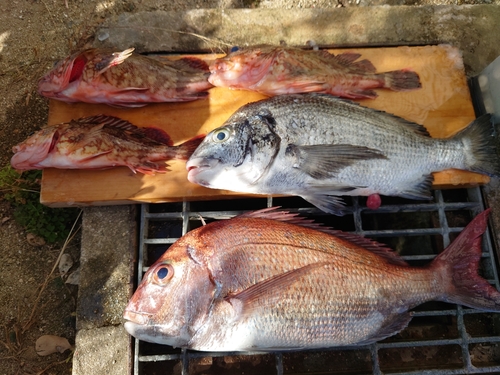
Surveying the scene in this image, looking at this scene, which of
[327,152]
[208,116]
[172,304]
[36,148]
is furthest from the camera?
[208,116]

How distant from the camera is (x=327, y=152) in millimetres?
2816

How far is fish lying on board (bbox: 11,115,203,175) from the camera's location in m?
3.04

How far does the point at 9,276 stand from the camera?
137 inches

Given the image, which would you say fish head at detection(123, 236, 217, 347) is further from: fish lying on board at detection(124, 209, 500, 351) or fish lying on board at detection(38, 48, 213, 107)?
fish lying on board at detection(38, 48, 213, 107)

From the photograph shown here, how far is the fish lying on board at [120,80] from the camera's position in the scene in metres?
3.20

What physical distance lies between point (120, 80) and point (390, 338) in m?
3.27

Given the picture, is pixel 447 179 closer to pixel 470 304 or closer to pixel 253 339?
pixel 470 304

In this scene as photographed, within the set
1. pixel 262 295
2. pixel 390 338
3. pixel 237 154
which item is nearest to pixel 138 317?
pixel 262 295

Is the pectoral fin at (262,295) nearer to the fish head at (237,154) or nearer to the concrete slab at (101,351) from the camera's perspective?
the fish head at (237,154)

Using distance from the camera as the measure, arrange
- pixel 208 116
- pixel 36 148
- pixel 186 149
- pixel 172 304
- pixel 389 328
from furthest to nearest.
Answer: pixel 208 116 → pixel 186 149 → pixel 36 148 → pixel 389 328 → pixel 172 304

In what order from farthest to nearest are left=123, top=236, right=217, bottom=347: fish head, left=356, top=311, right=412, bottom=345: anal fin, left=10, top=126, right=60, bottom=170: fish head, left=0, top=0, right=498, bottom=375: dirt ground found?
left=0, top=0, right=498, bottom=375: dirt ground, left=10, top=126, right=60, bottom=170: fish head, left=356, top=311, right=412, bottom=345: anal fin, left=123, top=236, right=217, bottom=347: fish head

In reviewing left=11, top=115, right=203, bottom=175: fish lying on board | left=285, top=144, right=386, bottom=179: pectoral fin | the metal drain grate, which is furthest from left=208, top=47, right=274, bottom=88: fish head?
the metal drain grate

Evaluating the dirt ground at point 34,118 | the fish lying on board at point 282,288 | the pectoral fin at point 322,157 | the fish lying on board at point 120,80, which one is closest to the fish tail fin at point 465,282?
the fish lying on board at point 282,288

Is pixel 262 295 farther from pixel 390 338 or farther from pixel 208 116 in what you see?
pixel 208 116
